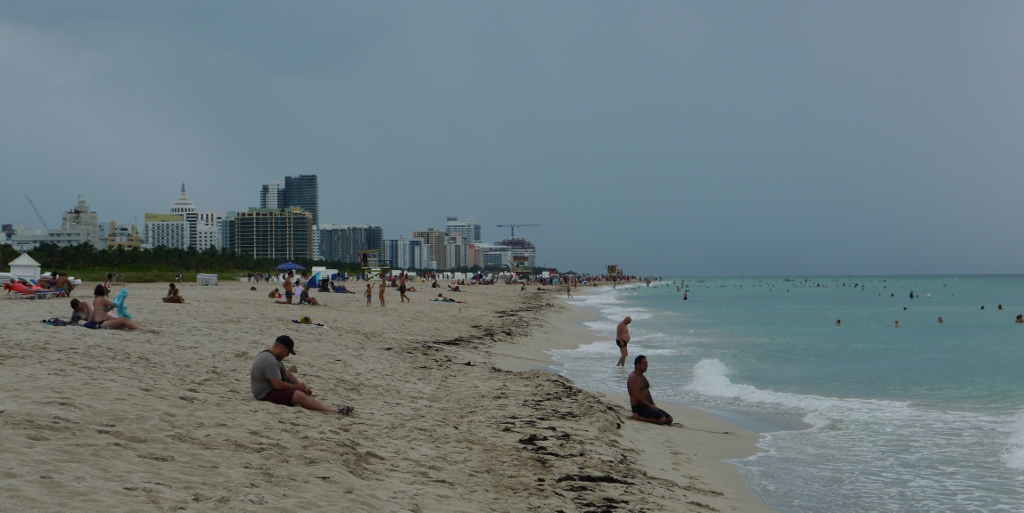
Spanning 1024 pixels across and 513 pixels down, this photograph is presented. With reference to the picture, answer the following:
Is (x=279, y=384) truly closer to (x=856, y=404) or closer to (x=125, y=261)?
(x=856, y=404)

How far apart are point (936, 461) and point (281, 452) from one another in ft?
25.0

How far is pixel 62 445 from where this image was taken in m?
5.14

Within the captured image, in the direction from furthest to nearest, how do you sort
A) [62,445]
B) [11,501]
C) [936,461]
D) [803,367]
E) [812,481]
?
[803,367] < [936,461] < [812,481] < [62,445] < [11,501]

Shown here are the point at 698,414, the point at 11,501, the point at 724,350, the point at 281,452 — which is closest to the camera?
the point at 11,501

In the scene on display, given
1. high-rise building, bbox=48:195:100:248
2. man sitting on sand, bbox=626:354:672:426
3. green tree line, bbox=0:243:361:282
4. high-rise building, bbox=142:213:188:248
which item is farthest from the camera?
high-rise building, bbox=142:213:188:248

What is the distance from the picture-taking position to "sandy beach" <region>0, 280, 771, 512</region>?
489 centimetres

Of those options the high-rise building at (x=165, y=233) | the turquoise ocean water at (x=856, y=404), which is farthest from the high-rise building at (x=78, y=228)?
the turquoise ocean water at (x=856, y=404)

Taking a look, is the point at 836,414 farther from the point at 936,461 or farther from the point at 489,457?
the point at 489,457

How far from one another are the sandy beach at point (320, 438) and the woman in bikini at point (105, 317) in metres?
0.38

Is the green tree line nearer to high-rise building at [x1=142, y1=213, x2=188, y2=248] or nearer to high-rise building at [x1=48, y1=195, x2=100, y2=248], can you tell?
high-rise building at [x1=48, y1=195, x2=100, y2=248]

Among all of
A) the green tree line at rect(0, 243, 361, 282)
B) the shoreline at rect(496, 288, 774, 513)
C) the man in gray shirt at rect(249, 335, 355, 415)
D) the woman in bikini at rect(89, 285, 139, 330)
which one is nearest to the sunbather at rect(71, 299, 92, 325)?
the woman in bikini at rect(89, 285, 139, 330)

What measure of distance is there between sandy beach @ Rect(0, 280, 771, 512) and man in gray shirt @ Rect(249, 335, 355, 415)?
208mm

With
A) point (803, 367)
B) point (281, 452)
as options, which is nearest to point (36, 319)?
point (281, 452)

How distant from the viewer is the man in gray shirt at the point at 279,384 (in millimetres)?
8086
